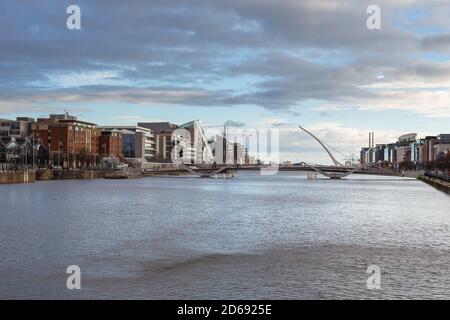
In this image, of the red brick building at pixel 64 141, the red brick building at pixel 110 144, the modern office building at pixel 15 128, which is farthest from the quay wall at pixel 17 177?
the red brick building at pixel 110 144

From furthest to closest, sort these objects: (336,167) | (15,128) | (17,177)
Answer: (15,128) < (336,167) < (17,177)

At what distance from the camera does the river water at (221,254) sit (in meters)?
18.6

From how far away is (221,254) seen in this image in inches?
975

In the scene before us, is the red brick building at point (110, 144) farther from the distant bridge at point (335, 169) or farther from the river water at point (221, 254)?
the river water at point (221, 254)

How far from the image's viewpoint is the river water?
731 inches

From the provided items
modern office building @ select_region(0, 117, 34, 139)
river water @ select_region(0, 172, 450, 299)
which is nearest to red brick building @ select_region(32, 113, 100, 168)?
modern office building @ select_region(0, 117, 34, 139)

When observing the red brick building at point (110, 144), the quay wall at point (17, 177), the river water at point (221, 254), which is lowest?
the river water at point (221, 254)

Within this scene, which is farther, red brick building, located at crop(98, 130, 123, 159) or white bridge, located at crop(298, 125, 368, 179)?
red brick building, located at crop(98, 130, 123, 159)

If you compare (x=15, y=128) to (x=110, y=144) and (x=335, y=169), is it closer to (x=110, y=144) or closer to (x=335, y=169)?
(x=110, y=144)

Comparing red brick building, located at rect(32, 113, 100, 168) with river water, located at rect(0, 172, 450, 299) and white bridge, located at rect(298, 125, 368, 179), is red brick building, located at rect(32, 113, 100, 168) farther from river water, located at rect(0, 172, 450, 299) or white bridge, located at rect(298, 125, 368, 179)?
river water, located at rect(0, 172, 450, 299)

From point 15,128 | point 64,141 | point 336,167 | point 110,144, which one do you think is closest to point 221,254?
point 336,167

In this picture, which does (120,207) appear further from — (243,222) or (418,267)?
(418,267)

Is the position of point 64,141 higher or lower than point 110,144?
higher

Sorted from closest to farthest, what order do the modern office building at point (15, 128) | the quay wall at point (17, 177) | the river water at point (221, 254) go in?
the river water at point (221, 254) < the quay wall at point (17, 177) < the modern office building at point (15, 128)
